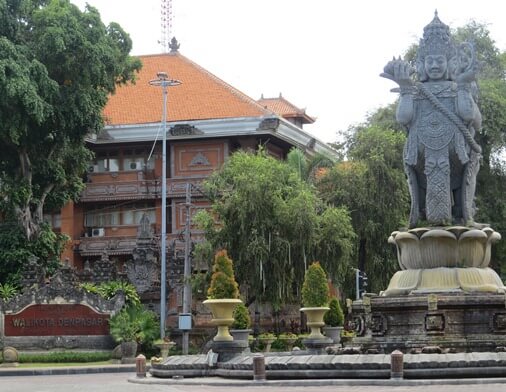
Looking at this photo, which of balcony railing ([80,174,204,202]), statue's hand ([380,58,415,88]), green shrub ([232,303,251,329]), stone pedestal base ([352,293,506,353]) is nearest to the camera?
stone pedestal base ([352,293,506,353])

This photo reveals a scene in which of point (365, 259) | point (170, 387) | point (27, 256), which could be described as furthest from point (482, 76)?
point (170, 387)

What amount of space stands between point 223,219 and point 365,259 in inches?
296

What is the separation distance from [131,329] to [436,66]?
20.0m

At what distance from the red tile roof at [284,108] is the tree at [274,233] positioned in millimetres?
20217

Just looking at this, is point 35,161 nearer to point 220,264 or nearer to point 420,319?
point 220,264

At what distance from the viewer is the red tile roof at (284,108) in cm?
6523

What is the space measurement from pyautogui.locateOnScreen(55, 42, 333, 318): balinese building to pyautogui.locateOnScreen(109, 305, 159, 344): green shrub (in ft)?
38.1

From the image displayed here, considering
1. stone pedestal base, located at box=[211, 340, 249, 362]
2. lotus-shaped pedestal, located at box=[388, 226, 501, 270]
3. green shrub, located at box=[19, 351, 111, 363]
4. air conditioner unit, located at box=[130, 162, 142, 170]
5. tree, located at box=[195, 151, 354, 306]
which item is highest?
air conditioner unit, located at box=[130, 162, 142, 170]

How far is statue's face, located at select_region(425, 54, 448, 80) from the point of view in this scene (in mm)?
25078

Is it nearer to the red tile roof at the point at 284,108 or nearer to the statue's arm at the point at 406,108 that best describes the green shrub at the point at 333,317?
the statue's arm at the point at 406,108

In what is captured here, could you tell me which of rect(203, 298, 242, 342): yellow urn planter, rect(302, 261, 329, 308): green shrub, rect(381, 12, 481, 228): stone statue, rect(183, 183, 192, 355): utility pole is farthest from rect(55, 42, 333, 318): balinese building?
rect(381, 12, 481, 228): stone statue

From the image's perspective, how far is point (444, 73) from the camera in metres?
25.2

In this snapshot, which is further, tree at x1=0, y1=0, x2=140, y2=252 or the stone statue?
tree at x1=0, y1=0, x2=140, y2=252

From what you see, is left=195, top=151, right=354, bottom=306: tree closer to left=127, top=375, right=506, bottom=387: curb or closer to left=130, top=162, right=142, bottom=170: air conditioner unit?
left=130, top=162, right=142, bottom=170: air conditioner unit
